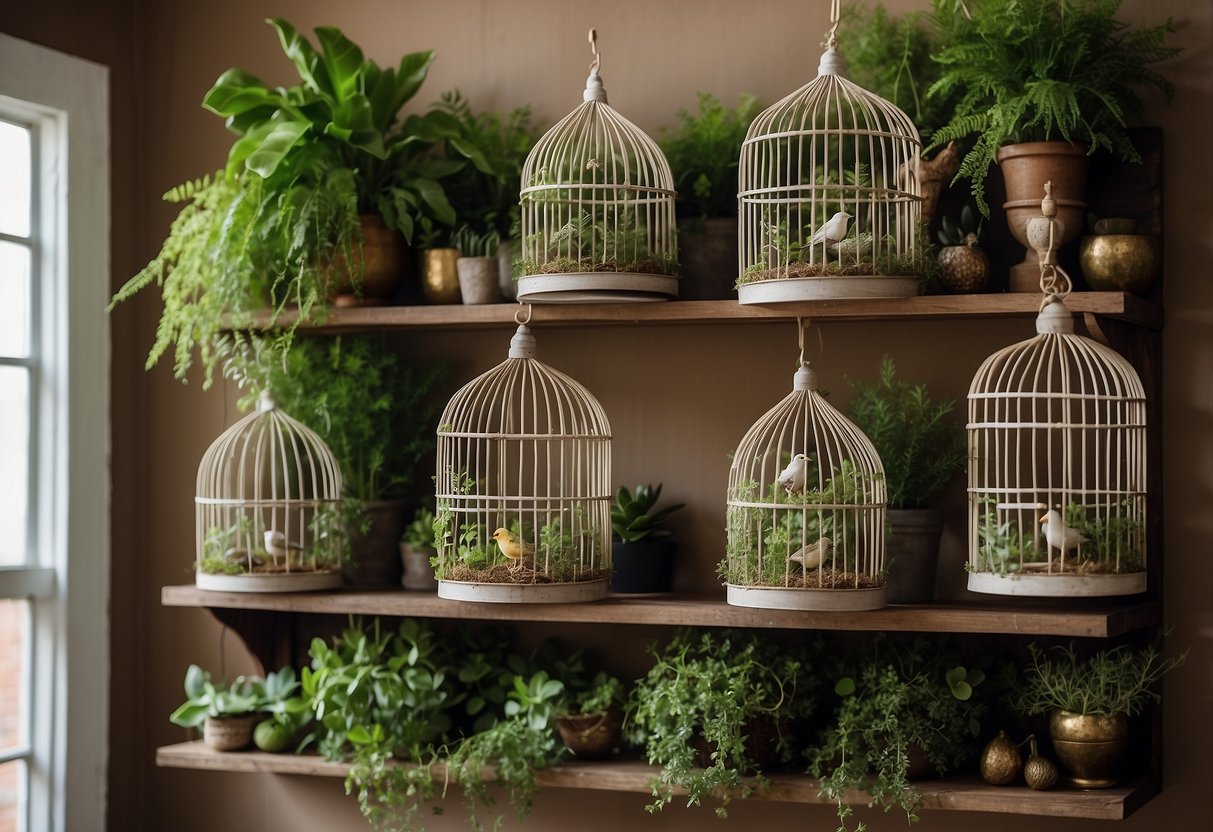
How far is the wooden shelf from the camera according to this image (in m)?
2.53

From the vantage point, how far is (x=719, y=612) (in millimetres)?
2641

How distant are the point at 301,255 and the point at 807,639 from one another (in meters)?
1.35

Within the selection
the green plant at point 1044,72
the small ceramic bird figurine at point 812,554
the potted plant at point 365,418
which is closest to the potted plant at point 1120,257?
the green plant at point 1044,72

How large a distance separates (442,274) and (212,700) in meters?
1.11

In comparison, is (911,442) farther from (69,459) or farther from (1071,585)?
(69,459)

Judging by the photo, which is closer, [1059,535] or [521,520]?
[1059,535]

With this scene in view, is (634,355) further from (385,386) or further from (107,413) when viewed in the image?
(107,413)

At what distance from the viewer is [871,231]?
2613 millimetres

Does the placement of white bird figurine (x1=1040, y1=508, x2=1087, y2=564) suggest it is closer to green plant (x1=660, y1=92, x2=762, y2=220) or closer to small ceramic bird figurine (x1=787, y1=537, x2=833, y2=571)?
small ceramic bird figurine (x1=787, y1=537, x2=833, y2=571)

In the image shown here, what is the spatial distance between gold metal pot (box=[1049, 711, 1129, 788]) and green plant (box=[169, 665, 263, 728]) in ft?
5.73

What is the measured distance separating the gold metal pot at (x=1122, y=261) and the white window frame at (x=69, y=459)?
2.25 m

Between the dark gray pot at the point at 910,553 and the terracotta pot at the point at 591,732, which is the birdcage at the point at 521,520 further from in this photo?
the dark gray pot at the point at 910,553

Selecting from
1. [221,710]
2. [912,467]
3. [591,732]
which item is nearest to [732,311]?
[912,467]

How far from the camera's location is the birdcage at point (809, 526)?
2.53m
